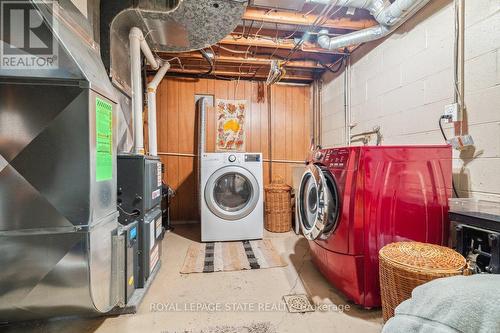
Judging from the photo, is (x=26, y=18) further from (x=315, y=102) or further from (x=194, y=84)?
(x=315, y=102)

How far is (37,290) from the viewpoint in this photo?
96 centimetres

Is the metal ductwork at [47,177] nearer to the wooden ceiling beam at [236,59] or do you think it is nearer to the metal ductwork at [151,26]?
the metal ductwork at [151,26]

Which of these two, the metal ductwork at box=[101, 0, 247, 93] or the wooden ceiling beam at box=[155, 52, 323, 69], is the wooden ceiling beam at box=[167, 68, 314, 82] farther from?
the metal ductwork at box=[101, 0, 247, 93]

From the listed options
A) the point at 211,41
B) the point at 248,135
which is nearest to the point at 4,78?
the point at 211,41

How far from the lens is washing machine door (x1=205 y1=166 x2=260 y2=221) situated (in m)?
2.46

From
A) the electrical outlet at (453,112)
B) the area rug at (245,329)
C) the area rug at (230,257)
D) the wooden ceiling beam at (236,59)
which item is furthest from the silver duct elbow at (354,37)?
the area rug at (245,329)

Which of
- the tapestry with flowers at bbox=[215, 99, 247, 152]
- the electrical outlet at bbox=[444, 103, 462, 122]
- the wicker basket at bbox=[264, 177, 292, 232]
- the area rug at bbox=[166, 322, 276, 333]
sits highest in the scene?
the tapestry with flowers at bbox=[215, 99, 247, 152]

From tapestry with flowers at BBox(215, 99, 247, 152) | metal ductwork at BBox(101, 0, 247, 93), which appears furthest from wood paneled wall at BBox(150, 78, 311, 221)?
metal ductwork at BBox(101, 0, 247, 93)

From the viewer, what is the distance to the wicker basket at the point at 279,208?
2.84m

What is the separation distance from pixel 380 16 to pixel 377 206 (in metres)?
1.53

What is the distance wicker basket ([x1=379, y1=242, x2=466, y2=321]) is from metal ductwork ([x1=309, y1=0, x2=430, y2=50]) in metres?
1.63

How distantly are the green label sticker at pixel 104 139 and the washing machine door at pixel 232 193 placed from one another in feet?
4.46

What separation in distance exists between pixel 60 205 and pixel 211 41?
187cm

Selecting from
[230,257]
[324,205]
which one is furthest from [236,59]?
[230,257]
